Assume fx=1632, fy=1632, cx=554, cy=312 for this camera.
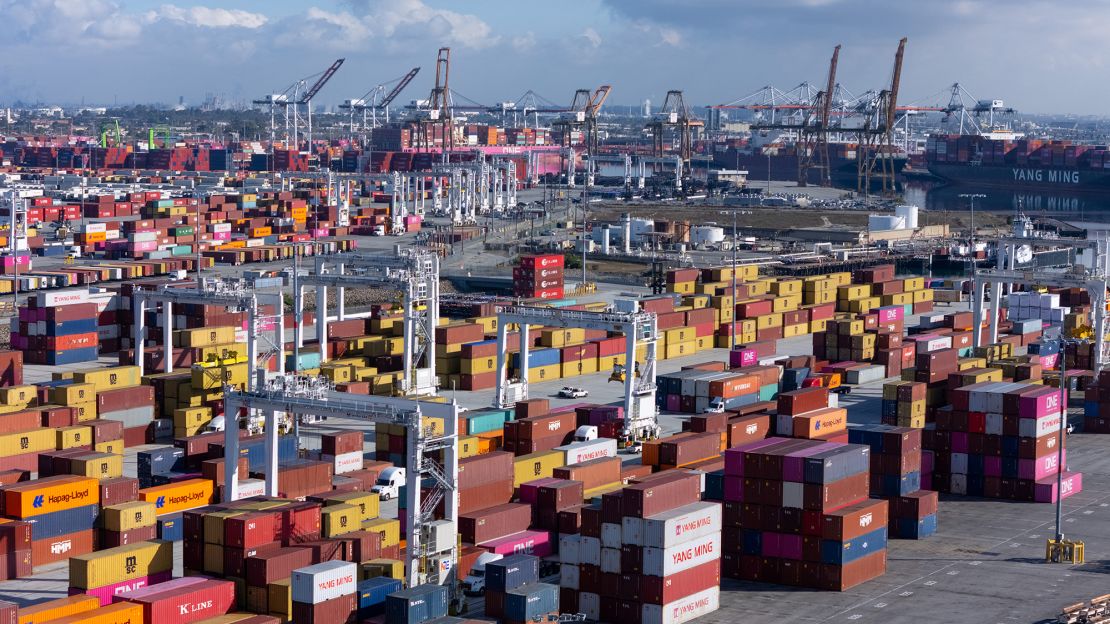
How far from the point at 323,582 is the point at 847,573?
9.22 metres

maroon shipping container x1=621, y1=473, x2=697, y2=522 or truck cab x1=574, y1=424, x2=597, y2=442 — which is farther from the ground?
maroon shipping container x1=621, y1=473, x2=697, y2=522

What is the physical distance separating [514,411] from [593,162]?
125 meters

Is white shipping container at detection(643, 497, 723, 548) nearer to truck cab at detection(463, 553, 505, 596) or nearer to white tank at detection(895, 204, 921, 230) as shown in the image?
truck cab at detection(463, 553, 505, 596)

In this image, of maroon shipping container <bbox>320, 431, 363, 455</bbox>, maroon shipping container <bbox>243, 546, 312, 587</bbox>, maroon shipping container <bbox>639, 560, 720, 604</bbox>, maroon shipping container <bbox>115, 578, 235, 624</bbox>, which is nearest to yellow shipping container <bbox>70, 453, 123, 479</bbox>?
maroon shipping container <bbox>320, 431, 363, 455</bbox>

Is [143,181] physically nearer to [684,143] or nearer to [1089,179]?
→ [684,143]

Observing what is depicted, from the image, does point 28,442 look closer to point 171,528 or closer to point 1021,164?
point 171,528

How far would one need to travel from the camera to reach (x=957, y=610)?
1008 inches

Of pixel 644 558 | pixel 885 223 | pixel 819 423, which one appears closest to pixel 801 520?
pixel 644 558

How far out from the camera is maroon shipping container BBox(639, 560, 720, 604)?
2439 centimetres

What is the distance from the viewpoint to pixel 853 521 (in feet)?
88.2

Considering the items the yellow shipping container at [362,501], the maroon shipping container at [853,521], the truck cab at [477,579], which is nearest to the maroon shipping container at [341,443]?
the yellow shipping container at [362,501]

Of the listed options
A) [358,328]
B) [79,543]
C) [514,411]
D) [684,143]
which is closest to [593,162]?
[684,143]

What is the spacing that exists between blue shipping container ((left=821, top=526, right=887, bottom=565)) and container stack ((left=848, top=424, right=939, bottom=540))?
128 inches

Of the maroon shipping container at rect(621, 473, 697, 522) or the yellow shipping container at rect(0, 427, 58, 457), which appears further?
the yellow shipping container at rect(0, 427, 58, 457)
